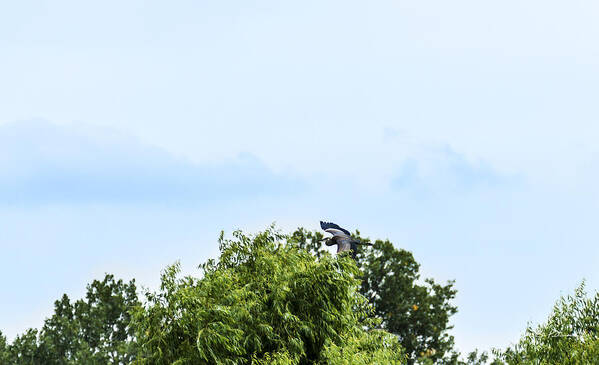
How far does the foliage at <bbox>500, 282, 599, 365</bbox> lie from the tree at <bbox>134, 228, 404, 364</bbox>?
4.60 m

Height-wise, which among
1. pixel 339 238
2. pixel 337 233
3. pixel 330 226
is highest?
pixel 330 226

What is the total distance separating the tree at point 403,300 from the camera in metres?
47.7

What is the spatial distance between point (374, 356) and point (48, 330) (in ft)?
97.3

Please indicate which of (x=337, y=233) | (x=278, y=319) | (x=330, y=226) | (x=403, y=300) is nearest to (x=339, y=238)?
(x=337, y=233)

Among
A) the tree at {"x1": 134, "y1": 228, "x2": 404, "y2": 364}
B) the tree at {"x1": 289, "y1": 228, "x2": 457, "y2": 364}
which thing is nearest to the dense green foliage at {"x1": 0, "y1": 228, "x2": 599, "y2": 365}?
the tree at {"x1": 134, "y1": 228, "x2": 404, "y2": 364}

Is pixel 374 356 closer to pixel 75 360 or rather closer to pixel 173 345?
pixel 173 345

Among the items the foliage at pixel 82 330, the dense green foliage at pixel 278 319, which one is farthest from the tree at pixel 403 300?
the dense green foliage at pixel 278 319

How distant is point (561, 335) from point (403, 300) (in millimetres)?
22127

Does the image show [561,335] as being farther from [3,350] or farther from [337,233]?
[3,350]

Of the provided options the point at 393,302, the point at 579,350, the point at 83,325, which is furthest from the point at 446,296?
the point at 579,350

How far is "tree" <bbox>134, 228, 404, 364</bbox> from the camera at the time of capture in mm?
22031

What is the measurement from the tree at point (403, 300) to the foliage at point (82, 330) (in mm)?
10995

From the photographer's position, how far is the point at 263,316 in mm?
22703

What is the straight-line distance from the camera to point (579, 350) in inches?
973
